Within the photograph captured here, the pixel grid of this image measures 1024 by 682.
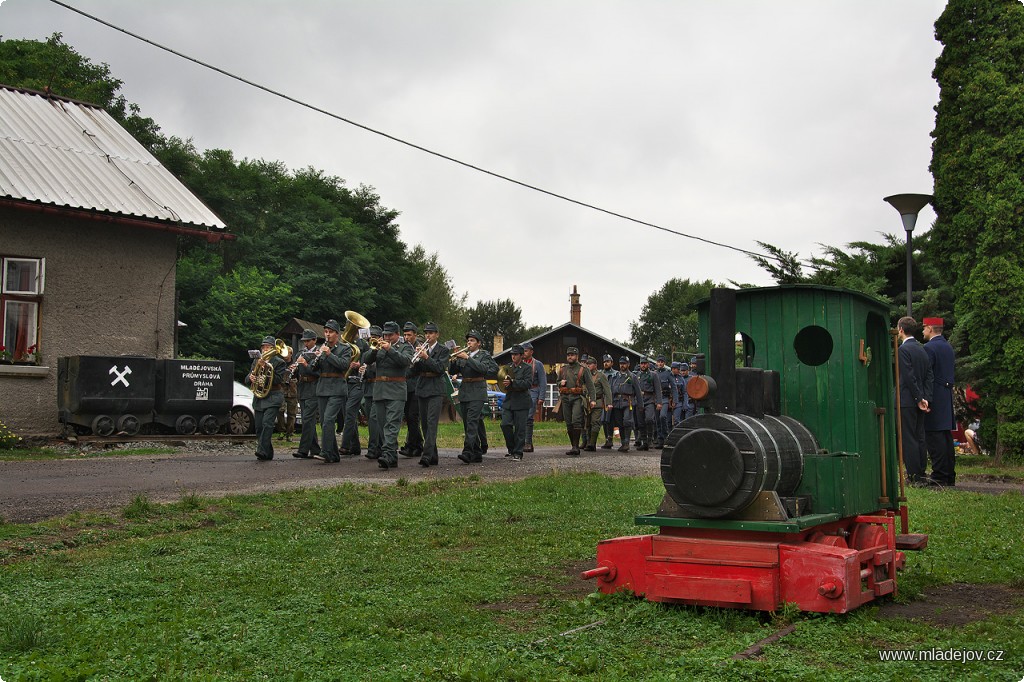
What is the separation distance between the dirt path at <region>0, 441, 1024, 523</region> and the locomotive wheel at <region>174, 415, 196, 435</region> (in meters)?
0.41

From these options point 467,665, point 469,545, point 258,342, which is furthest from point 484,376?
point 258,342

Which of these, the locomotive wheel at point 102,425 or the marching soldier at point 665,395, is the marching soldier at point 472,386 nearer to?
the locomotive wheel at point 102,425

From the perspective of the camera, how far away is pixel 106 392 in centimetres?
1830

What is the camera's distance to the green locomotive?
5961 millimetres

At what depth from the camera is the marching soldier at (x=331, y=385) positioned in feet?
53.8

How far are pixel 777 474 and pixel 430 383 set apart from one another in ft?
35.6

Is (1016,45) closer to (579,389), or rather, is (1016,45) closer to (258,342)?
(579,389)

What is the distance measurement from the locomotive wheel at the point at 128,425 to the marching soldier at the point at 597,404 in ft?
30.8

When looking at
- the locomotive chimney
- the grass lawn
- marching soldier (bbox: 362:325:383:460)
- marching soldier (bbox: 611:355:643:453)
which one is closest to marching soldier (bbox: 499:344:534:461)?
marching soldier (bbox: 362:325:383:460)

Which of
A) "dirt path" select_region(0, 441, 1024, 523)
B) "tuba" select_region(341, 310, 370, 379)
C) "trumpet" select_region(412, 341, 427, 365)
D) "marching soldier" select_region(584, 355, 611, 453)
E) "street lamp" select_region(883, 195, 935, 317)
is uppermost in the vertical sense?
"street lamp" select_region(883, 195, 935, 317)

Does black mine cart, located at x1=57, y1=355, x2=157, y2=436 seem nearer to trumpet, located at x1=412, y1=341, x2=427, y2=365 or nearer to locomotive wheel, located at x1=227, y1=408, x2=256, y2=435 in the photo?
locomotive wheel, located at x1=227, y1=408, x2=256, y2=435

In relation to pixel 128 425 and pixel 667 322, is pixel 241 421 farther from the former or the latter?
pixel 667 322

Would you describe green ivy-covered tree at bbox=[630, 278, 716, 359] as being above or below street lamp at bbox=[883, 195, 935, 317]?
above

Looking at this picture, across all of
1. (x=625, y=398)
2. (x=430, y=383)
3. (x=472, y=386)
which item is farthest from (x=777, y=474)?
(x=625, y=398)
